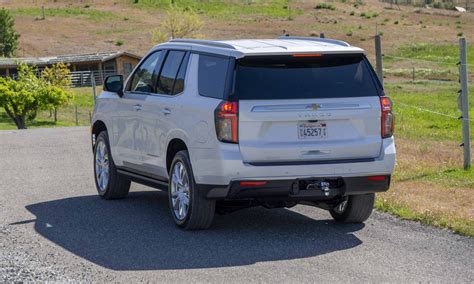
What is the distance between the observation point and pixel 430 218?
36.3 feet

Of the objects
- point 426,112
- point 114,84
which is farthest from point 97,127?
point 426,112

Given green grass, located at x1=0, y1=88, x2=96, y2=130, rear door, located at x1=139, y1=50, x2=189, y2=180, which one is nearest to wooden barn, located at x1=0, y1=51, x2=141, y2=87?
green grass, located at x1=0, y1=88, x2=96, y2=130

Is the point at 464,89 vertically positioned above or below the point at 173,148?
below

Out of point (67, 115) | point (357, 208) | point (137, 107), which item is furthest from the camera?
point (67, 115)

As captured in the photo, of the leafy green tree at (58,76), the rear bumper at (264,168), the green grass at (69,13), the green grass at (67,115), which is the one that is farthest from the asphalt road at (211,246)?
the green grass at (69,13)

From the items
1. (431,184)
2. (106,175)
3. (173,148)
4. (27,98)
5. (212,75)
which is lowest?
(27,98)

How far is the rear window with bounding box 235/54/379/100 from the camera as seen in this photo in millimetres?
9984

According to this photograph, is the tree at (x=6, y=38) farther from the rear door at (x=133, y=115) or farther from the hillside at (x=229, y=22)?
the rear door at (x=133, y=115)

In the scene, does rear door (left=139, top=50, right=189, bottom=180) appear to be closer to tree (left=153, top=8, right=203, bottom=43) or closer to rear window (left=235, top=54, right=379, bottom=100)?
rear window (left=235, top=54, right=379, bottom=100)

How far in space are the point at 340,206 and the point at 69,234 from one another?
279cm

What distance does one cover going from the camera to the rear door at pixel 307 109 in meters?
9.84

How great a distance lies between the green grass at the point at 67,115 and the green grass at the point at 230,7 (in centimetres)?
4391

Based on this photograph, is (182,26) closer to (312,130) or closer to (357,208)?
(357,208)

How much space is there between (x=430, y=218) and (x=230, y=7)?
414 feet
